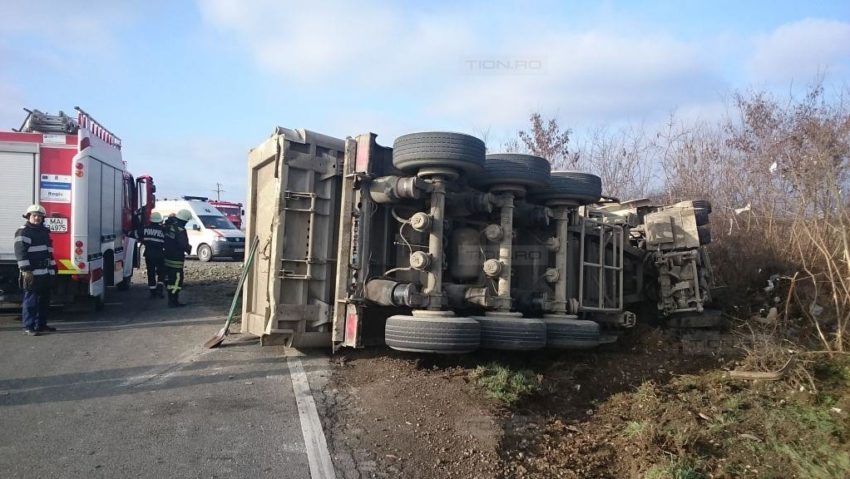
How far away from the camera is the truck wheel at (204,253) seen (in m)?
18.0

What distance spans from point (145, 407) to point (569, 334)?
391 cm

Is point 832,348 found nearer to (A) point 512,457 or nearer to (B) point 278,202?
(A) point 512,457

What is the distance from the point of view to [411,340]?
4965mm

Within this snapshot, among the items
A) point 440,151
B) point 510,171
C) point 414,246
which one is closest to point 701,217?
point 510,171

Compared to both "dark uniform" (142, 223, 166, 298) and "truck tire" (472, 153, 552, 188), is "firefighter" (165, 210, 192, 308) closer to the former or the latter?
"dark uniform" (142, 223, 166, 298)

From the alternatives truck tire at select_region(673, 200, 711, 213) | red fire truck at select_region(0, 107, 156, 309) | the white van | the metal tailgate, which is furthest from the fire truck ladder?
truck tire at select_region(673, 200, 711, 213)

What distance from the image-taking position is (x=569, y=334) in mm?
5758

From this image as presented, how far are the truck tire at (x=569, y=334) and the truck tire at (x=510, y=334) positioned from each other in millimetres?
464

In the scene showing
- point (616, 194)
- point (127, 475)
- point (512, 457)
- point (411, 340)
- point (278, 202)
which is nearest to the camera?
point (127, 475)

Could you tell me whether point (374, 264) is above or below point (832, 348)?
above

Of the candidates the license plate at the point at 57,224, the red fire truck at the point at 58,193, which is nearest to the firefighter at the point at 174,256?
the red fire truck at the point at 58,193

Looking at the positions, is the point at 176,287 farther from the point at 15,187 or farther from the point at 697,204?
the point at 697,204

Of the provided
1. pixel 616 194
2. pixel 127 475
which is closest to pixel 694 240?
pixel 127 475

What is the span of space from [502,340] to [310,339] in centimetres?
201
